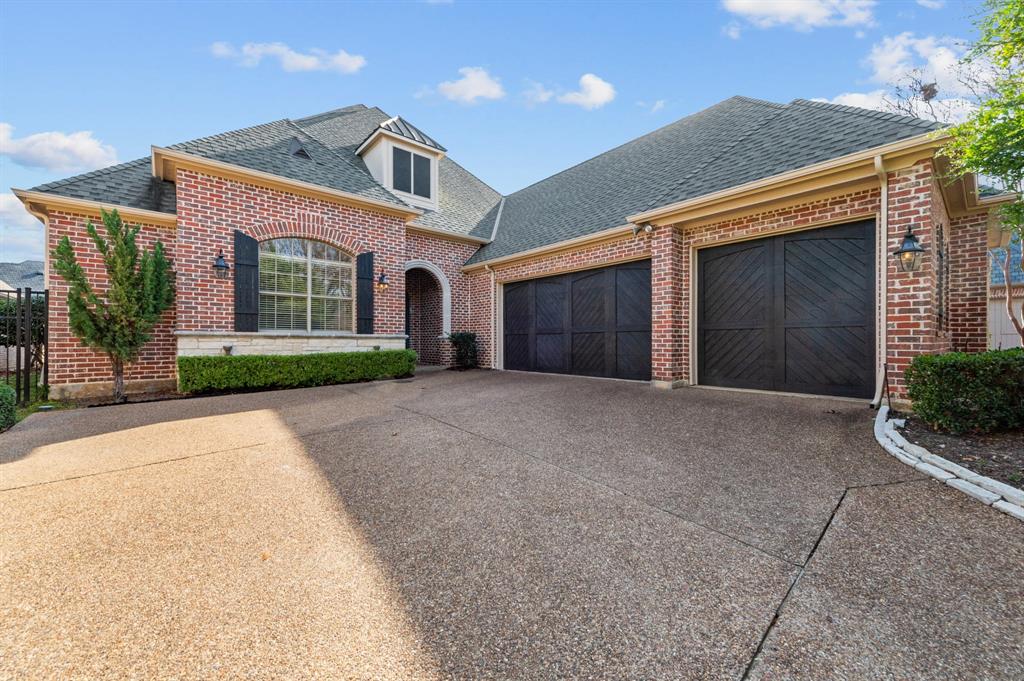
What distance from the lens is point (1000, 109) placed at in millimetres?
3186

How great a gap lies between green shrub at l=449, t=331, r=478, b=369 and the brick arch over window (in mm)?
3339

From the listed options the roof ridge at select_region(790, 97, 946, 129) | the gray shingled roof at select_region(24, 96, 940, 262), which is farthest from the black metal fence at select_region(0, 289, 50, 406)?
the roof ridge at select_region(790, 97, 946, 129)

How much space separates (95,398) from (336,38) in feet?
23.6

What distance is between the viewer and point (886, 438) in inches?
138

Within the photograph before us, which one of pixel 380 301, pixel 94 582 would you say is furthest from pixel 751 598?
pixel 380 301

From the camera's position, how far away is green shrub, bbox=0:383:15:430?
14.4ft

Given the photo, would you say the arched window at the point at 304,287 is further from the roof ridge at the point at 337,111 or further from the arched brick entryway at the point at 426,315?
the roof ridge at the point at 337,111

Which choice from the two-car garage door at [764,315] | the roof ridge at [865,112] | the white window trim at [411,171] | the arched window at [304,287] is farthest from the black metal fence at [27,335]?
the roof ridge at [865,112]

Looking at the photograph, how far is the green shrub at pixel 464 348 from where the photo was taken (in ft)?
34.8

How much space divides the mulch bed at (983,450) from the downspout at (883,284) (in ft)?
4.16

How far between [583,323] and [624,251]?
1.74 metres

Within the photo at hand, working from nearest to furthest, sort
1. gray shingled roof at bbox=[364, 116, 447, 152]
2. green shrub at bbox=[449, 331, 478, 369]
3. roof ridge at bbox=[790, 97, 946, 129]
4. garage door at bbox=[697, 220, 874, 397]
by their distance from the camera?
roof ridge at bbox=[790, 97, 946, 129] < garage door at bbox=[697, 220, 874, 397] < gray shingled roof at bbox=[364, 116, 447, 152] < green shrub at bbox=[449, 331, 478, 369]

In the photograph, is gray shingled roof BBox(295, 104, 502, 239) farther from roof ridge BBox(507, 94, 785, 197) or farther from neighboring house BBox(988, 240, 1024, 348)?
neighboring house BBox(988, 240, 1024, 348)

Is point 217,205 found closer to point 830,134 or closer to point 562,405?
point 562,405
